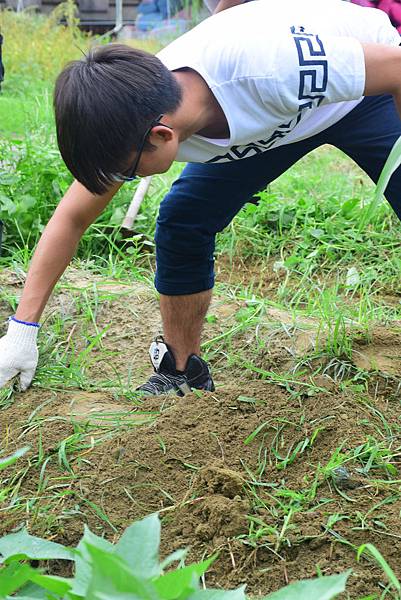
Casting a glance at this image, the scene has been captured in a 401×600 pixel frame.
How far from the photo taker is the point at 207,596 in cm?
100

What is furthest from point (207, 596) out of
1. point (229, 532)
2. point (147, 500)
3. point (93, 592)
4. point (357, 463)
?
point (357, 463)

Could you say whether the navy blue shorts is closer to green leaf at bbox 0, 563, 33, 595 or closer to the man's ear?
the man's ear

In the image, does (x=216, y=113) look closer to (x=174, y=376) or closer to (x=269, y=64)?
(x=269, y=64)

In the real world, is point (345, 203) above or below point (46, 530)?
below

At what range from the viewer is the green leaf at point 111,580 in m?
0.88

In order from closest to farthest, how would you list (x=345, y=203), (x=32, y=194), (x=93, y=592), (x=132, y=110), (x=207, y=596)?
1. (x=93, y=592)
2. (x=207, y=596)
3. (x=132, y=110)
4. (x=32, y=194)
5. (x=345, y=203)

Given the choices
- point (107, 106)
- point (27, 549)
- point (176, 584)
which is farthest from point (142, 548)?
point (107, 106)

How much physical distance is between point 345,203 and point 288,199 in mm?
377

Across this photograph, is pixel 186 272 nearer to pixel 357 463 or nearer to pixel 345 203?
pixel 357 463

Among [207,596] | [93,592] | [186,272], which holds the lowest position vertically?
[186,272]

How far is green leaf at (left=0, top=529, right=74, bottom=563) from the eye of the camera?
1.28 metres

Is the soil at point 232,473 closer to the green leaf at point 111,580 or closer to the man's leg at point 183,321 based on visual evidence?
the man's leg at point 183,321

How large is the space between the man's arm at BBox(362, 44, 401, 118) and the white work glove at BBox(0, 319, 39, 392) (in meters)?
1.07

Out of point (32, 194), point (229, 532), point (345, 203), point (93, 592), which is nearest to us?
point (93, 592)
